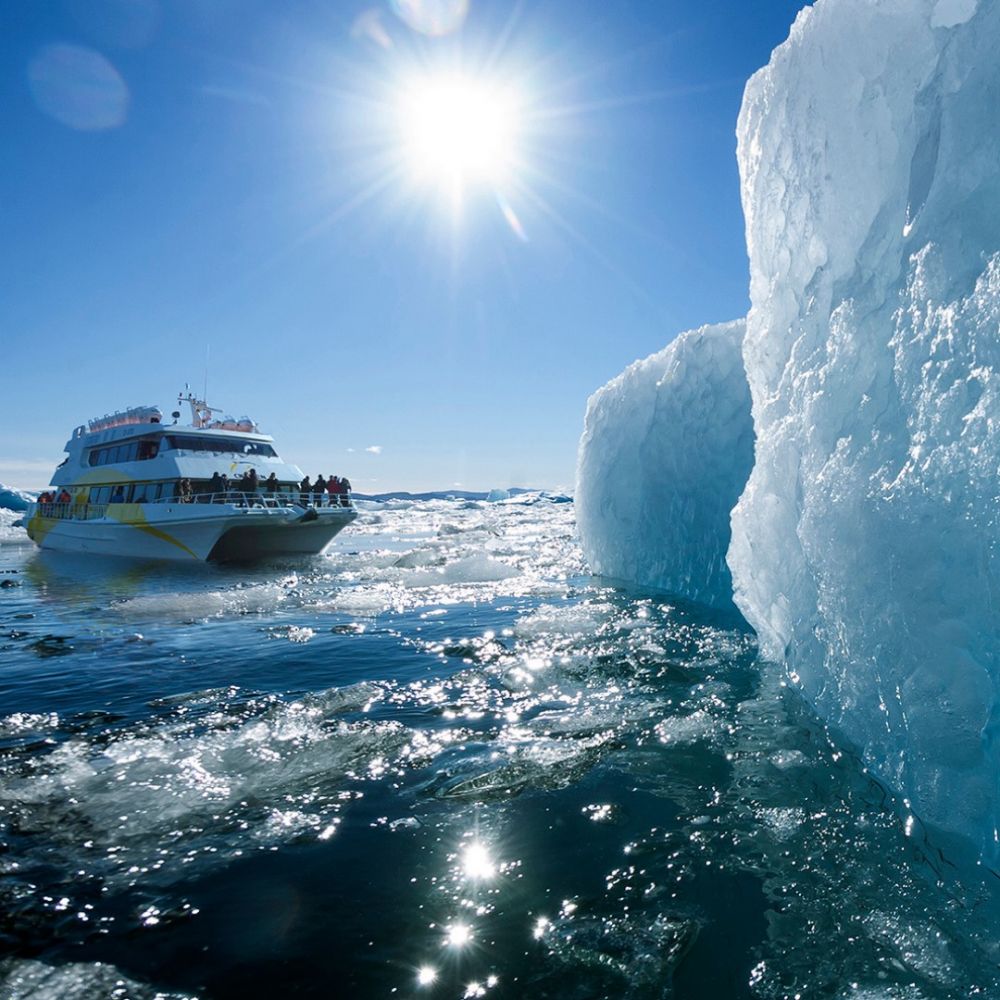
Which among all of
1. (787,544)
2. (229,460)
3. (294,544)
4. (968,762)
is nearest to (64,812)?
(968,762)

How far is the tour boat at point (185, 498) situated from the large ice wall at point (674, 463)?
10792 millimetres

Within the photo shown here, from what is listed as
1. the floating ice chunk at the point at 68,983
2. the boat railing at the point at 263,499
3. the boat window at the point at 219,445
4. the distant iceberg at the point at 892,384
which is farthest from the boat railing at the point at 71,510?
the distant iceberg at the point at 892,384

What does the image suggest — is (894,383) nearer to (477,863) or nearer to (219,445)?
(477,863)

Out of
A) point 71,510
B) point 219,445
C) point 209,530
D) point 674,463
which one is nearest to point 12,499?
point 71,510

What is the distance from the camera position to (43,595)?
47.6 feet

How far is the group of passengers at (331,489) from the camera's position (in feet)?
72.5

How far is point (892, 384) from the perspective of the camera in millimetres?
3855

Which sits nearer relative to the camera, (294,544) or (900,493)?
(900,493)

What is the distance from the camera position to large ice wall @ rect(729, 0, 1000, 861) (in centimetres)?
312

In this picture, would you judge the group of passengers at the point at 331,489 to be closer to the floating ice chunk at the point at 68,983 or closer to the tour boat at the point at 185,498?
the tour boat at the point at 185,498

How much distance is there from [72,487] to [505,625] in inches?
1012

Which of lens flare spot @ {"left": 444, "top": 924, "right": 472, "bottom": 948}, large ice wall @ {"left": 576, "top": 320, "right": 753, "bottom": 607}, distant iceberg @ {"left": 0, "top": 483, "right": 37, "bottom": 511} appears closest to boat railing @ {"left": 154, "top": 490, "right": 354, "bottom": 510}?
large ice wall @ {"left": 576, "top": 320, "right": 753, "bottom": 607}

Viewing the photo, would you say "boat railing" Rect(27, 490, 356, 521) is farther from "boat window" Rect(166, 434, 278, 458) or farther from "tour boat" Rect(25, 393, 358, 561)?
"boat window" Rect(166, 434, 278, 458)

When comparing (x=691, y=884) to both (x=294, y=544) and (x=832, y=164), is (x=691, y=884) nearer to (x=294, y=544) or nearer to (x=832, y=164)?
(x=832, y=164)
